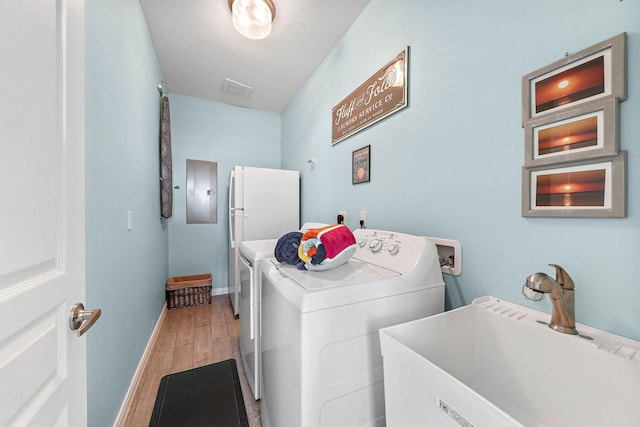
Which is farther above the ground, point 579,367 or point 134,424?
point 579,367

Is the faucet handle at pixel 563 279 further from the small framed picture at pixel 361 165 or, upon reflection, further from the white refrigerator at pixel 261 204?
the white refrigerator at pixel 261 204

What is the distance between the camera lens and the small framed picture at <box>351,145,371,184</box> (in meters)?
1.69

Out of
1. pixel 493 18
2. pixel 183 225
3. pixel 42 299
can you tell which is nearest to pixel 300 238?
pixel 42 299

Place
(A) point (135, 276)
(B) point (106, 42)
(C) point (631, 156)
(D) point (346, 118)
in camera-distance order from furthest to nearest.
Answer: (D) point (346, 118) < (A) point (135, 276) < (B) point (106, 42) < (C) point (631, 156)

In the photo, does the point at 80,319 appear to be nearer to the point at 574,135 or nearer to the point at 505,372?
the point at 505,372

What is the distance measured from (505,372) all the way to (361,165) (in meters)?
1.37

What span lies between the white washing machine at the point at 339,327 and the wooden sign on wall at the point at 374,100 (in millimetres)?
920

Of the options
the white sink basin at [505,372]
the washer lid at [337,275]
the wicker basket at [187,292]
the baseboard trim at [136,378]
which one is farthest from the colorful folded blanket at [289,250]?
the wicker basket at [187,292]

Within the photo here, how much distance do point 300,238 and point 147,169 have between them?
171 cm

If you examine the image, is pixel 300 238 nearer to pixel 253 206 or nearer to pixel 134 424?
pixel 134 424

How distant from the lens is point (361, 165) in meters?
1.76

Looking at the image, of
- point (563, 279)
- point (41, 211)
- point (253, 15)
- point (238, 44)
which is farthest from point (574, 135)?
point (238, 44)

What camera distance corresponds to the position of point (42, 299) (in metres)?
0.49

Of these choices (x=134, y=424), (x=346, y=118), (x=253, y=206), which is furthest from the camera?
(x=253, y=206)
